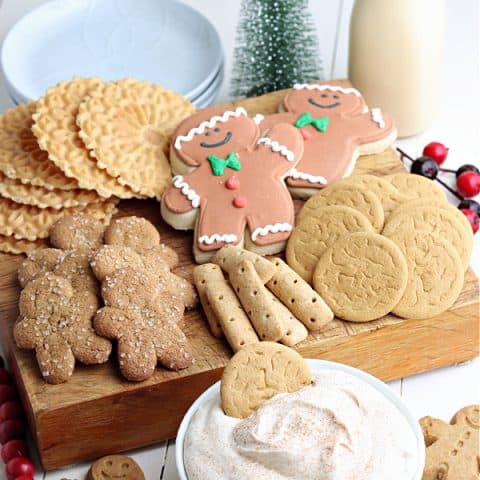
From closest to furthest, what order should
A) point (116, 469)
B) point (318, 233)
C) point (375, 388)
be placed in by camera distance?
point (375, 388) → point (116, 469) → point (318, 233)

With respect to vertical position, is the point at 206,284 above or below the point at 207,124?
below

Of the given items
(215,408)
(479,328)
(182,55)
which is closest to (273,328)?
(215,408)

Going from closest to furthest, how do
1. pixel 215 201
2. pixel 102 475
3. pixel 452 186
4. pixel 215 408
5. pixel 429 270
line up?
pixel 215 408 → pixel 102 475 → pixel 429 270 → pixel 215 201 → pixel 452 186

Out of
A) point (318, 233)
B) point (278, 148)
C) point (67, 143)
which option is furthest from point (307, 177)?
point (67, 143)

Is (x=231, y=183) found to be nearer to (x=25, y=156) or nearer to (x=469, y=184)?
(x=25, y=156)

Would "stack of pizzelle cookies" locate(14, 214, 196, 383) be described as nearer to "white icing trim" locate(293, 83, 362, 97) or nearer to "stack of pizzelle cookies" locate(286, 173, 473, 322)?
"stack of pizzelle cookies" locate(286, 173, 473, 322)

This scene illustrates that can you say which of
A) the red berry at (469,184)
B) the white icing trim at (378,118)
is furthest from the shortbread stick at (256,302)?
the red berry at (469,184)

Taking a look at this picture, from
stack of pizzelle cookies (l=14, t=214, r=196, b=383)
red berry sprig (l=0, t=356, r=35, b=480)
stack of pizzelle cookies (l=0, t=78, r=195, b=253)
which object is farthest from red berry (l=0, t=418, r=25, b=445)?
stack of pizzelle cookies (l=0, t=78, r=195, b=253)

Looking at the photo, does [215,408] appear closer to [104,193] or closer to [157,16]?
[104,193]
